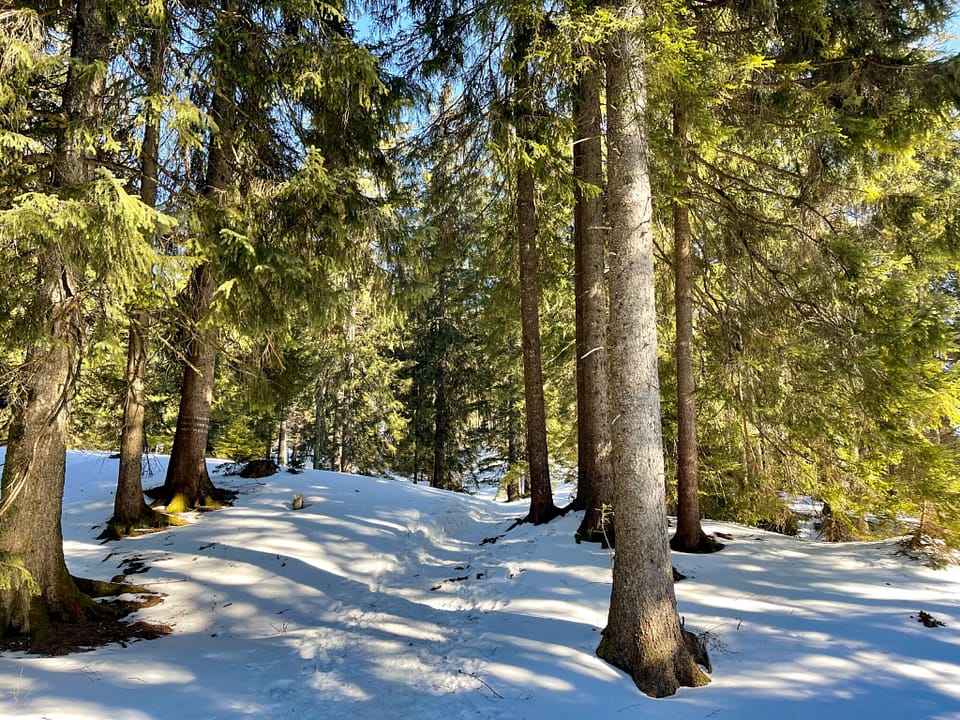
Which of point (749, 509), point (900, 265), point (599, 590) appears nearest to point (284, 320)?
point (599, 590)

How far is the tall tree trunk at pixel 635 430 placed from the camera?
5.22 metres

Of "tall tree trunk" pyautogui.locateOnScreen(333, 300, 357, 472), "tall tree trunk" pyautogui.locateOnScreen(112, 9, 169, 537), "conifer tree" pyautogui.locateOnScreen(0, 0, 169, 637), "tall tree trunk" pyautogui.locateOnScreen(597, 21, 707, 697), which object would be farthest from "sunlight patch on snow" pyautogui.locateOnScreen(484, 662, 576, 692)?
"tall tree trunk" pyautogui.locateOnScreen(333, 300, 357, 472)

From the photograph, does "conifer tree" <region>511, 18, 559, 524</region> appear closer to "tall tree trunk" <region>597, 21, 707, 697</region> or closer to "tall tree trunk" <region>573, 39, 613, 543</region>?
"tall tree trunk" <region>573, 39, 613, 543</region>

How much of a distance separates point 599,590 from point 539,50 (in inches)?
268

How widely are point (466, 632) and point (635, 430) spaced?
3.34 meters

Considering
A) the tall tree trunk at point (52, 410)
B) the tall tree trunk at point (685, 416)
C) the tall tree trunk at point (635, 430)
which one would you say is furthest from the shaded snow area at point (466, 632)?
the tall tree trunk at point (52, 410)

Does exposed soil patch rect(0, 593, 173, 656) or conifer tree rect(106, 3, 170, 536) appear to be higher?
conifer tree rect(106, 3, 170, 536)

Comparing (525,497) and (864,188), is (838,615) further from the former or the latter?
(525,497)

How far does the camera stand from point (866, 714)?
4184 mm

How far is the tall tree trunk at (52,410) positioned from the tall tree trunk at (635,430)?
5.72 meters

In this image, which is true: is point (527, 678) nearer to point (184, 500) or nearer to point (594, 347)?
point (594, 347)

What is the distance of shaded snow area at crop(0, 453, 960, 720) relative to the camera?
462 centimetres

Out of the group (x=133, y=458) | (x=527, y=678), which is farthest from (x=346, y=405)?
(x=527, y=678)

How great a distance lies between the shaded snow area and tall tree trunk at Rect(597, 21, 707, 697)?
0.32 metres
